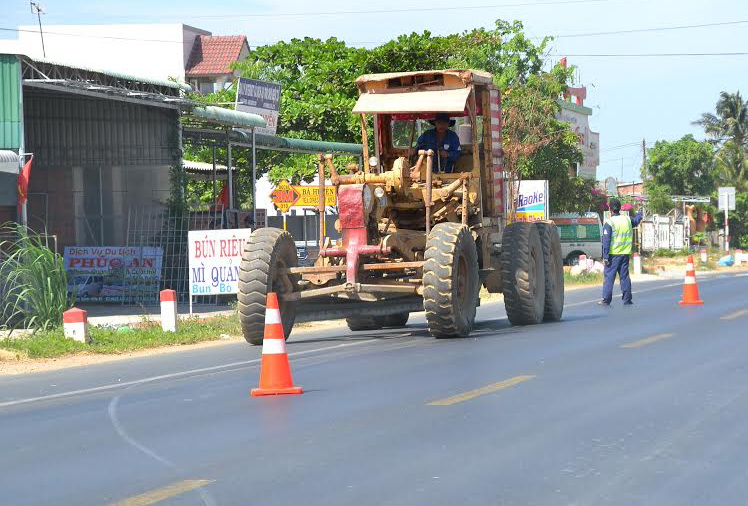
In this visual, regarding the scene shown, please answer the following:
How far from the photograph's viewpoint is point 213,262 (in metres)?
21.4

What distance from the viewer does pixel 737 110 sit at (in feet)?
317

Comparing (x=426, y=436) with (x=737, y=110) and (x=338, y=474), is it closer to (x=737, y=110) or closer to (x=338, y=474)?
(x=338, y=474)

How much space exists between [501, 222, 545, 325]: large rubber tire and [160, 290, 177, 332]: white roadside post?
16.5 feet

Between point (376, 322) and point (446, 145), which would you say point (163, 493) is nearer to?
point (446, 145)

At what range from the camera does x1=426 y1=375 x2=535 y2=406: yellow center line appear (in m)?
9.82

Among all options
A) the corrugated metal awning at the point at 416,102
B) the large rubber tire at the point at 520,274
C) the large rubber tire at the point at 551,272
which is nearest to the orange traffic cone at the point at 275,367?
the corrugated metal awning at the point at 416,102

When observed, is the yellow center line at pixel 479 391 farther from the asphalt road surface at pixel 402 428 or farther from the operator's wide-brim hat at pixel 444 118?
the operator's wide-brim hat at pixel 444 118

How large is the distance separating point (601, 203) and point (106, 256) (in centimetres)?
4006

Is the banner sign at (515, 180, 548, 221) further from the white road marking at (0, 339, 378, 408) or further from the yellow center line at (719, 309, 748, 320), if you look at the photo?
the white road marking at (0, 339, 378, 408)

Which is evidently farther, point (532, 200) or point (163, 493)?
point (532, 200)

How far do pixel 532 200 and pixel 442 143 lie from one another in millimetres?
25851

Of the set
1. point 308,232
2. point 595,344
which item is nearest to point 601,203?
point 308,232

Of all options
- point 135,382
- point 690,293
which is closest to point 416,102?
point 135,382

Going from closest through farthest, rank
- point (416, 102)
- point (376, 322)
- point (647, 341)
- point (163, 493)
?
point (163, 493)
point (647, 341)
point (416, 102)
point (376, 322)
